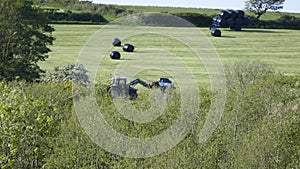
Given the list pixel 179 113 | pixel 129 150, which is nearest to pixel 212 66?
pixel 179 113

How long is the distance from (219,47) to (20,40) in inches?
1459

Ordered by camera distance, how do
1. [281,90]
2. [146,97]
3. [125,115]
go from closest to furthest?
[125,115], [146,97], [281,90]

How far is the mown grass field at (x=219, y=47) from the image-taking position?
224 ft

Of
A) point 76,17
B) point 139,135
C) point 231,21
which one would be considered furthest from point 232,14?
point 139,135

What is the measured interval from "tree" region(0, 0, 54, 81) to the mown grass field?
10082mm

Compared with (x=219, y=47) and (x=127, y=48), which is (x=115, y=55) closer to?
(x=127, y=48)

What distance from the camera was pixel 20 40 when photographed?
50.9m

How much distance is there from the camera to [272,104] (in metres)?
37.3

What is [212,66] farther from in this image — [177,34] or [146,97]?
[146,97]

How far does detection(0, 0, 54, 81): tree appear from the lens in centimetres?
4919

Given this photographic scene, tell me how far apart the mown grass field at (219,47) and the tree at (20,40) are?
1008 centimetres

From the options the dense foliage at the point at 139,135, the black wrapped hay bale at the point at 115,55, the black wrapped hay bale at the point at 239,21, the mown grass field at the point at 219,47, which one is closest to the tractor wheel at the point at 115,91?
the dense foliage at the point at 139,135

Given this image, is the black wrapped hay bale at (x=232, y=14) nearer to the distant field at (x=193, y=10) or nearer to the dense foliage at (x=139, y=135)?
the distant field at (x=193, y=10)

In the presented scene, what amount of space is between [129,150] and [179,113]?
259 inches
